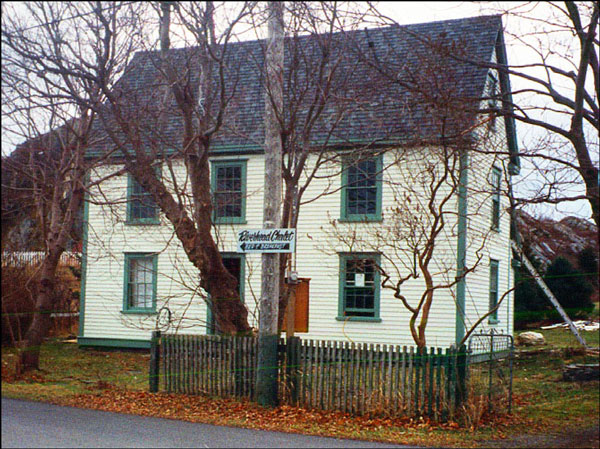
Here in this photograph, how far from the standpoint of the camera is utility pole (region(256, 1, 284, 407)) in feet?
37.0

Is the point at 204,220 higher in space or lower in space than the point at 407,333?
higher

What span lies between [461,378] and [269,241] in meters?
3.46

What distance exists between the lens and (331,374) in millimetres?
11195

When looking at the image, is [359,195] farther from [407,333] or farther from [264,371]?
[264,371]

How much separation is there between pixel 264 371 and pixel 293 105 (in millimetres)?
4443

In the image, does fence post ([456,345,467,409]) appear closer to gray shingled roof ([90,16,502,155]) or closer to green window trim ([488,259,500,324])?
gray shingled roof ([90,16,502,155])

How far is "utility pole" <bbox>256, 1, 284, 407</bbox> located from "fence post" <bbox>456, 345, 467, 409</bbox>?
282 cm

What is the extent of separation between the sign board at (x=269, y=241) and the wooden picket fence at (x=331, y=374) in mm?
1626

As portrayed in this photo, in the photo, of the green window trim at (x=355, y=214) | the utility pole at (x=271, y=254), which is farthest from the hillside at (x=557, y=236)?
the utility pole at (x=271, y=254)

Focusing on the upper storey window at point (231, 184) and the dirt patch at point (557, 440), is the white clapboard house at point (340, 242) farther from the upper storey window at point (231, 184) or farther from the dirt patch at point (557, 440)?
the dirt patch at point (557, 440)

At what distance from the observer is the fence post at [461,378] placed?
413 inches

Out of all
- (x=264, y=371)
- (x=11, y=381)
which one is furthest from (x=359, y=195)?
(x=11, y=381)

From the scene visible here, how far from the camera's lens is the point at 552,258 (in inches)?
910

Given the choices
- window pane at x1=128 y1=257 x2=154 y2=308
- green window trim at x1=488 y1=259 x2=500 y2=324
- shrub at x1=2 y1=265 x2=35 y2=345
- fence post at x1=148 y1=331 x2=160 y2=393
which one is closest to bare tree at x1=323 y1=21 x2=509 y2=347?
green window trim at x1=488 y1=259 x2=500 y2=324
